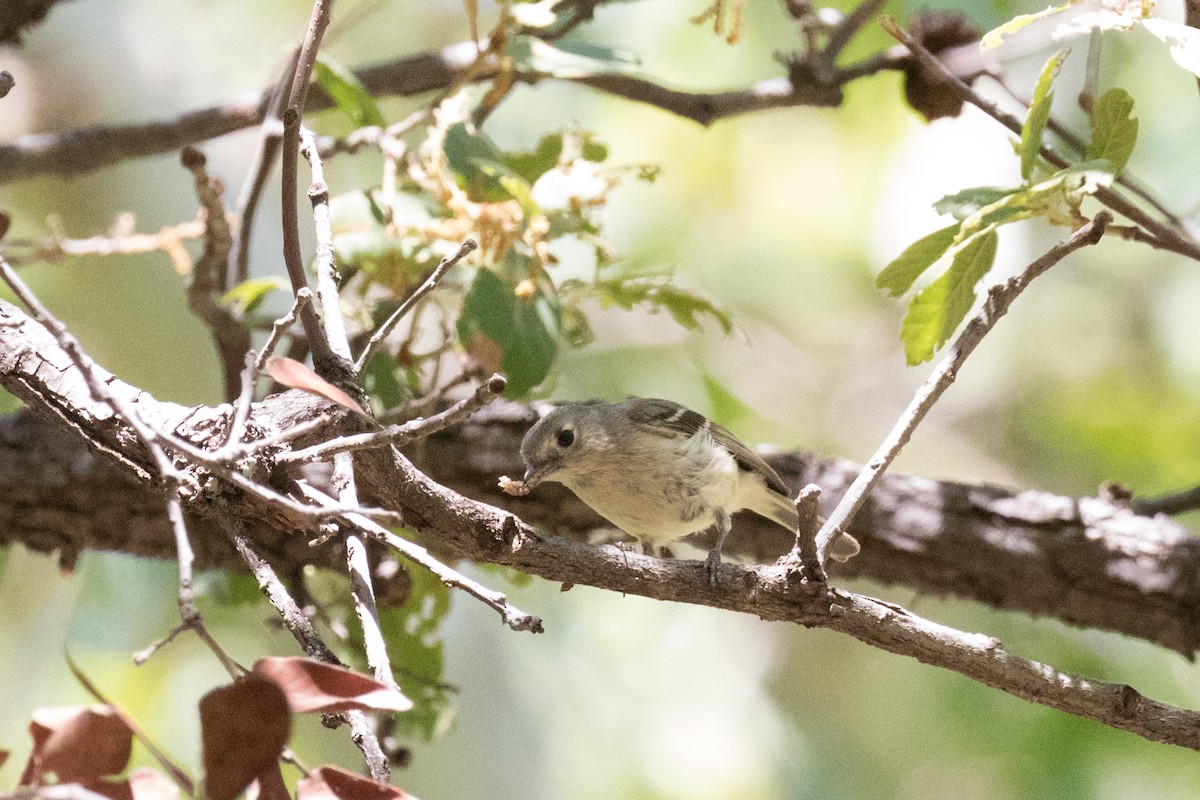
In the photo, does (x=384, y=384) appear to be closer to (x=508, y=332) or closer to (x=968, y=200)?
(x=508, y=332)

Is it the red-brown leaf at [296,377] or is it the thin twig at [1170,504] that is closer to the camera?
the red-brown leaf at [296,377]

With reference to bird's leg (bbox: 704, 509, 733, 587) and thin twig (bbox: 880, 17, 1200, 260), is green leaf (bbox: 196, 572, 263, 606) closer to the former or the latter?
bird's leg (bbox: 704, 509, 733, 587)

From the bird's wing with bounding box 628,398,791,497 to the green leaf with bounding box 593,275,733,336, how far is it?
54cm

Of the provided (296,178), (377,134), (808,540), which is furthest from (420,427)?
(377,134)

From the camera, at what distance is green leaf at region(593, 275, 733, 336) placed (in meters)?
2.98

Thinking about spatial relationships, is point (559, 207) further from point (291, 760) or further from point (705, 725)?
point (705, 725)

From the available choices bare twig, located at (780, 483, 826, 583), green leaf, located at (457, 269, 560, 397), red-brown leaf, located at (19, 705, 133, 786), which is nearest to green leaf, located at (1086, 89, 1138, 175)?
bare twig, located at (780, 483, 826, 583)

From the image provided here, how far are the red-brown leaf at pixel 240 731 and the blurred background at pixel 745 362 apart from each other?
10.7 ft

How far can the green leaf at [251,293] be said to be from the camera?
116 inches

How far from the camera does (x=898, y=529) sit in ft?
11.2

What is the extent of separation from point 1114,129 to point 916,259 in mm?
447

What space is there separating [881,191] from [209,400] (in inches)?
138

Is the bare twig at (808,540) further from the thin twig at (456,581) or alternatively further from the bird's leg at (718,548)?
the thin twig at (456,581)

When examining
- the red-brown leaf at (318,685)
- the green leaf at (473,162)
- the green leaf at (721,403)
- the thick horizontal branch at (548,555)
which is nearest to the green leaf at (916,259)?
the thick horizontal branch at (548,555)
